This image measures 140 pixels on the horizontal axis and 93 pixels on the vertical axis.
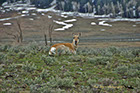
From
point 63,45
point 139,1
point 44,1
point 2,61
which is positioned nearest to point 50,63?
point 2,61

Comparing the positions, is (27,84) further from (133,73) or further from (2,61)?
(133,73)

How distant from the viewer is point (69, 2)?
400ft

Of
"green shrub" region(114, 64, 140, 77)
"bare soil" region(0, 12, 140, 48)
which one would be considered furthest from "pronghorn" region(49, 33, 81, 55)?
"bare soil" region(0, 12, 140, 48)

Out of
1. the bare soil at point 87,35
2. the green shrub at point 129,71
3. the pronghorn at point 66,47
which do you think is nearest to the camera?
the green shrub at point 129,71

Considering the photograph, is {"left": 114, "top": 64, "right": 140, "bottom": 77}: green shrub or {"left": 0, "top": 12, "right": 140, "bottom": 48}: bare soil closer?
{"left": 114, "top": 64, "right": 140, "bottom": 77}: green shrub

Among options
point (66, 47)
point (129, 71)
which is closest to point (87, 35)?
point (66, 47)

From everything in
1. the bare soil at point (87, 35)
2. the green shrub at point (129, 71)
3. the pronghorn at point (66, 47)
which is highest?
the pronghorn at point (66, 47)

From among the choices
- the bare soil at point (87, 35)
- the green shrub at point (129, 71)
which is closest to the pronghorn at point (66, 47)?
the green shrub at point (129, 71)

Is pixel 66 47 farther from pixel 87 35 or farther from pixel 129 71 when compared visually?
pixel 87 35

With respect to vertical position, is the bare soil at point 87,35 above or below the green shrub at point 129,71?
below

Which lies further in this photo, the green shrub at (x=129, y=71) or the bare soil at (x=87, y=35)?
the bare soil at (x=87, y=35)

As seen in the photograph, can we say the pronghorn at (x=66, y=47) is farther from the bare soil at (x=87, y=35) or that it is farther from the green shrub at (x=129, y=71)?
the bare soil at (x=87, y=35)

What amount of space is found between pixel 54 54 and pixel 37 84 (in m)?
4.82

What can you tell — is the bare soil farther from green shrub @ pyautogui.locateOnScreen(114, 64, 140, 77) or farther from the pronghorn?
green shrub @ pyautogui.locateOnScreen(114, 64, 140, 77)
